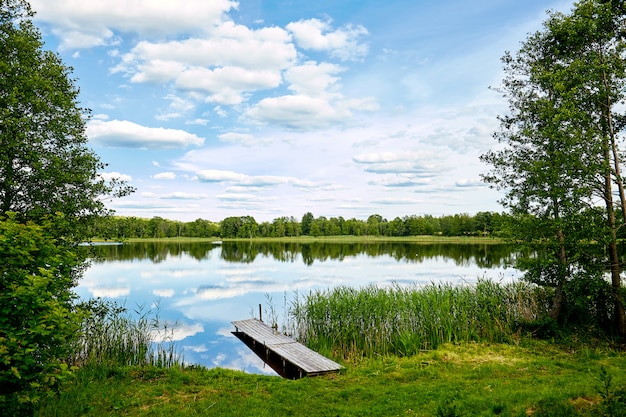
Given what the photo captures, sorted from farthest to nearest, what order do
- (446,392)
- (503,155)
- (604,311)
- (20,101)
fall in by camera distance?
(503,155), (604,311), (20,101), (446,392)

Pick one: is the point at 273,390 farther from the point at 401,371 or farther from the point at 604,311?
the point at 604,311

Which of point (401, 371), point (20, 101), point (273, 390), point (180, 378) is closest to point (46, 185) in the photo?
point (20, 101)

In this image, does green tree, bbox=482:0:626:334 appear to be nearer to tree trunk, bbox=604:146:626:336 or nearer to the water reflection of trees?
tree trunk, bbox=604:146:626:336

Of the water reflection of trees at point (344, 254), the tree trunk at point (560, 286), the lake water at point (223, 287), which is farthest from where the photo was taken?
the water reflection of trees at point (344, 254)

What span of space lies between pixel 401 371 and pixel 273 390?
10.5 ft

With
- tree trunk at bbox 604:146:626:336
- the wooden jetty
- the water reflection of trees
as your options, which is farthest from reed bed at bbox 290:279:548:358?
the water reflection of trees

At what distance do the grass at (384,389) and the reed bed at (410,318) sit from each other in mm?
1177

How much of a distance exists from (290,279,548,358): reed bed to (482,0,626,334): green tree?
1.60 meters

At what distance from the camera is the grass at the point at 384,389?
281 inches

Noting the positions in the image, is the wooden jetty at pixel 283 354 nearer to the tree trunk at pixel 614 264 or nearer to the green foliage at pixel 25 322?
the green foliage at pixel 25 322

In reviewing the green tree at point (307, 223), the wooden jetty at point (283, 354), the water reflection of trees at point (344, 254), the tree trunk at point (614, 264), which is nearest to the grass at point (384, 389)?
the wooden jetty at point (283, 354)

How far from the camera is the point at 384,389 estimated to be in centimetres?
852

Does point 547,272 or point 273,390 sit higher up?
point 547,272

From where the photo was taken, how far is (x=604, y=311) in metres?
13.0
